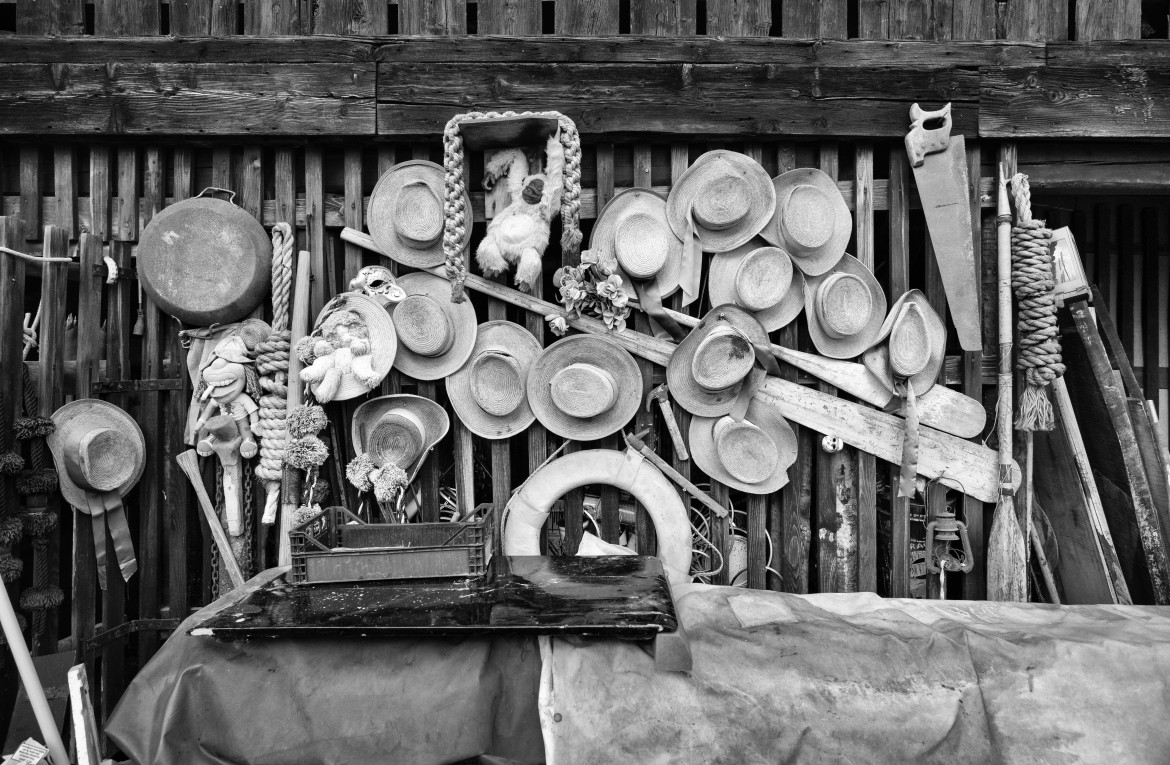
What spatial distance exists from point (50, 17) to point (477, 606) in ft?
11.7

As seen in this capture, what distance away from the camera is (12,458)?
2951 mm

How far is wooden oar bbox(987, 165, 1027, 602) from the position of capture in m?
3.22

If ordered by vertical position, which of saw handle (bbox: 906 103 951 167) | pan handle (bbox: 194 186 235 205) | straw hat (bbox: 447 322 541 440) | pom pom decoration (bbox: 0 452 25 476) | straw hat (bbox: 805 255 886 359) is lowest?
pom pom decoration (bbox: 0 452 25 476)

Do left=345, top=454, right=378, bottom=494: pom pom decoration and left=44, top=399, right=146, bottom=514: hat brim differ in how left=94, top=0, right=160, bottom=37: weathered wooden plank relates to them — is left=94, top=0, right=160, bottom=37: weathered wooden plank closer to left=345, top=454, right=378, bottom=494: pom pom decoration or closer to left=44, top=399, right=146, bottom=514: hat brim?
left=44, top=399, right=146, bottom=514: hat brim

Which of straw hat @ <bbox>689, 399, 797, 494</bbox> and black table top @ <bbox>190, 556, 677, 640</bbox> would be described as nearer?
black table top @ <bbox>190, 556, 677, 640</bbox>

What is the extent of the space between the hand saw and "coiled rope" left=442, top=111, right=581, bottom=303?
1.60 meters

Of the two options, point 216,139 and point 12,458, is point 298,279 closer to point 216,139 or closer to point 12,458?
point 216,139

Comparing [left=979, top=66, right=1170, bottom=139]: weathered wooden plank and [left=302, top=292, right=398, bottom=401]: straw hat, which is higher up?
[left=979, top=66, right=1170, bottom=139]: weathered wooden plank

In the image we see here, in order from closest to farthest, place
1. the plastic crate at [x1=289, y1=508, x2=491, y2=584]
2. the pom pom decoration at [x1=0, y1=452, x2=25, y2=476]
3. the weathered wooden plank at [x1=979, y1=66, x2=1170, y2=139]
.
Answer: the plastic crate at [x1=289, y1=508, x2=491, y2=584] → the pom pom decoration at [x1=0, y1=452, x2=25, y2=476] → the weathered wooden plank at [x1=979, y1=66, x2=1170, y2=139]

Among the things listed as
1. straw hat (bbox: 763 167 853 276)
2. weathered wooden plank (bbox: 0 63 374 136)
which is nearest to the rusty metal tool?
straw hat (bbox: 763 167 853 276)

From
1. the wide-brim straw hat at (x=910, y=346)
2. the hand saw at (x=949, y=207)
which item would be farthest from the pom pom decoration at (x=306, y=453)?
the hand saw at (x=949, y=207)

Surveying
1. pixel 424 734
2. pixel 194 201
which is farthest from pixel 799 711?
pixel 194 201

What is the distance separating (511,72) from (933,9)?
82.6 inches

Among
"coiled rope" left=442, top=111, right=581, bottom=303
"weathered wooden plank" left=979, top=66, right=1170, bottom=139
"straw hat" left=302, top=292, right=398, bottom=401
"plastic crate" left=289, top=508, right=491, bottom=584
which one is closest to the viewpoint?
"plastic crate" left=289, top=508, right=491, bottom=584
